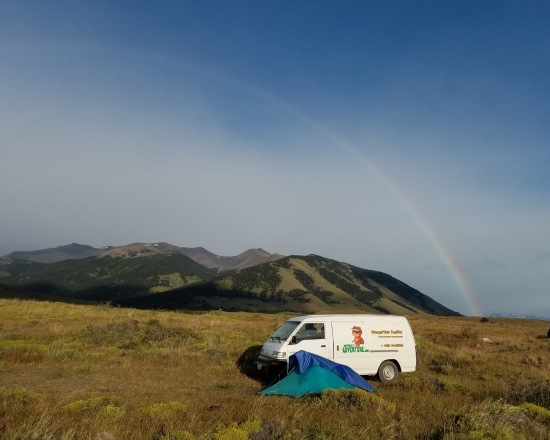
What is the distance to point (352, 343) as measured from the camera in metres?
15.2

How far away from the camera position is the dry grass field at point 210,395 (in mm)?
7395

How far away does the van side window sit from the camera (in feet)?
48.9

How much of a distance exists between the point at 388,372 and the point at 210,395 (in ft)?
23.4

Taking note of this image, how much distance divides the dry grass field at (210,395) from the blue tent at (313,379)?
0.74 meters

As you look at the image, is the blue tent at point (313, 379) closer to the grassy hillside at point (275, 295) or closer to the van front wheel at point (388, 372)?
the van front wheel at point (388, 372)

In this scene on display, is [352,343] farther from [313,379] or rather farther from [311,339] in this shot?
[313,379]

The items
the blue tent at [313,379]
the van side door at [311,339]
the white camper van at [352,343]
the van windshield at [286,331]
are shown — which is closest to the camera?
the blue tent at [313,379]

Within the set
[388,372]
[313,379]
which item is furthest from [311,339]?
[388,372]

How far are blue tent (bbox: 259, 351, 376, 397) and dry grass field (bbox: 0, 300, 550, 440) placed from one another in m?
0.74

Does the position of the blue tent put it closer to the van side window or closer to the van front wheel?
the van side window

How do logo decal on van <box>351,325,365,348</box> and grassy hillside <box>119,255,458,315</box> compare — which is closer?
logo decal on van <box>351,325,365,348</box>

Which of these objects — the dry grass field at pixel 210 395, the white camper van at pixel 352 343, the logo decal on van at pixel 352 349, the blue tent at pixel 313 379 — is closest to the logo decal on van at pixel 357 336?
the white camper van at pixel 352 343

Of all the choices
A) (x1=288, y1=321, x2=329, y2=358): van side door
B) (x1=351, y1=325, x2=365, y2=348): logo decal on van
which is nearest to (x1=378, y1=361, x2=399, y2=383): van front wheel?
(x1=351, y1=325, x2=365, y2=348): logo decal on van

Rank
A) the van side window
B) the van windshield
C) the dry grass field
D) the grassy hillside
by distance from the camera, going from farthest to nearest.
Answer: the grassy hillside, the van windshield, the van side window, the dry grass field
